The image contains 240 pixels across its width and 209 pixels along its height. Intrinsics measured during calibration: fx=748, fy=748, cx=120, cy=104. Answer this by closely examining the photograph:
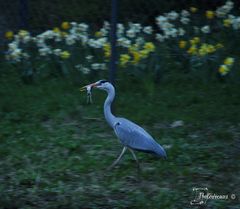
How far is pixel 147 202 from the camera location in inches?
242

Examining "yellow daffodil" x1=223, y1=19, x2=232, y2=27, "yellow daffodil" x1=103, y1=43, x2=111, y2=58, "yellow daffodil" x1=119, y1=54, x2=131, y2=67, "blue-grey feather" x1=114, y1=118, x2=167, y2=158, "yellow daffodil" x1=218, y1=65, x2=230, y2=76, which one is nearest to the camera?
"blue-grey feather" x1=114, y1=118, x2=167, y2=158

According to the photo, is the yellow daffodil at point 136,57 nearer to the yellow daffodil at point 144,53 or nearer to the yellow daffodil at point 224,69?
the yellow daffodil at point 144,53

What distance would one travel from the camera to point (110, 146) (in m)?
7.54

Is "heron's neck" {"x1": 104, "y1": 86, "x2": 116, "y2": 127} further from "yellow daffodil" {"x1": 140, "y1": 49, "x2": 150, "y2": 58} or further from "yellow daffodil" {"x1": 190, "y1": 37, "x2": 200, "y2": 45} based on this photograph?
"yellow daffodil" {"x1": 190, "y1": 37, "x2": 200, "y2": 45}

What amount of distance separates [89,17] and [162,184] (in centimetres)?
579

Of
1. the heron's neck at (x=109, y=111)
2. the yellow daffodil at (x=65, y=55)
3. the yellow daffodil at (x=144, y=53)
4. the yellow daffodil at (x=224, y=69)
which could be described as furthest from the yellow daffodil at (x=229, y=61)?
the heron's neck at (x=109, y=111)

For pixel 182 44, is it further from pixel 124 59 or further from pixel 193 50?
pixel 124 59

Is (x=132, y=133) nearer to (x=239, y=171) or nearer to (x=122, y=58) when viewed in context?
(x=239, y=171)

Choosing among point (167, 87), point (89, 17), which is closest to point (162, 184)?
point (167, 87)

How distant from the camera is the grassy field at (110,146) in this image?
635 centimetres

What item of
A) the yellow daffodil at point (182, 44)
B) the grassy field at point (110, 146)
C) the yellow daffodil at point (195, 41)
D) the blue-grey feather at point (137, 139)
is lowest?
the grassy field at point (110, 146)

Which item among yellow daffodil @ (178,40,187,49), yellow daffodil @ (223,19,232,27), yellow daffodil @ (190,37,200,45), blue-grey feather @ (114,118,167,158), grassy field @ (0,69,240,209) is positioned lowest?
grassy field @ (0,69,240,209)

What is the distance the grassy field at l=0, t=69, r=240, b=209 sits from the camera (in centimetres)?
635

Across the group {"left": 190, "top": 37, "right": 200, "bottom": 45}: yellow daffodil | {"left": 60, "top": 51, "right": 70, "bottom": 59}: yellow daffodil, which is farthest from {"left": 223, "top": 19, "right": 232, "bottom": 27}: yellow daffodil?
{"left": 60, "top": 51, "right": 70, "bottom": 59}: yellow daffodil
